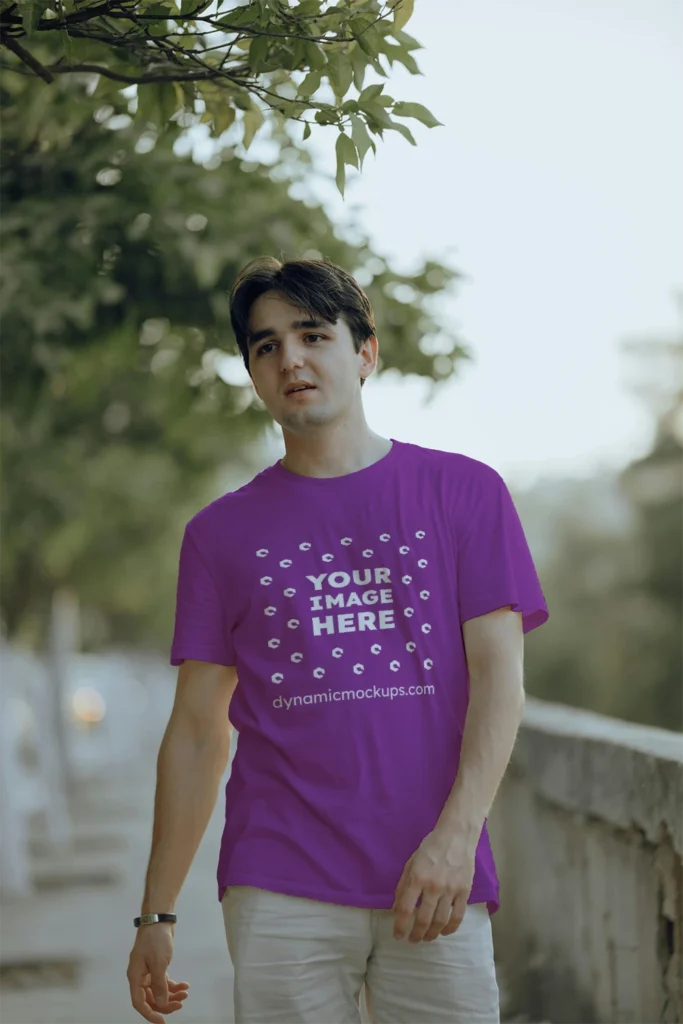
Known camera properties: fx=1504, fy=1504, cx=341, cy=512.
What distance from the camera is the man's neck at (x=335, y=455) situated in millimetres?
3008

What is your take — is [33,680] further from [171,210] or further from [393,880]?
[393,880]

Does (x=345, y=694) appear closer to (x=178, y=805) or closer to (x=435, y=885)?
(x=435, y=885)

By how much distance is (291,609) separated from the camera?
286 cm

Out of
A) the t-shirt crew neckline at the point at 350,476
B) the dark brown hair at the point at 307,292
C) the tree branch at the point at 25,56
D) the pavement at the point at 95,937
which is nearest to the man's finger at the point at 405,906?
the t-shirt crew neckline at the point at 350,476

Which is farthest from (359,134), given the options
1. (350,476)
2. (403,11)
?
(350,476)

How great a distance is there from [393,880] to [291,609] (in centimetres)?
54

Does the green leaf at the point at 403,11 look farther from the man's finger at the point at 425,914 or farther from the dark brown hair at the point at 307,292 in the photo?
the man's finger at the point at 425,914

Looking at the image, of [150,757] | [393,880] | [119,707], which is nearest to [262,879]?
[393,880]

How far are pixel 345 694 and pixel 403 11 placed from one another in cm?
132

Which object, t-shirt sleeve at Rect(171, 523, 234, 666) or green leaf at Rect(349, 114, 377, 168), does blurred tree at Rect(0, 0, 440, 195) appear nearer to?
green leaf at Rect(349, 114, 377, 168)

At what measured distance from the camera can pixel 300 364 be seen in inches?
116

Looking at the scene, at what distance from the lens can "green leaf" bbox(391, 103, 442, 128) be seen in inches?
122

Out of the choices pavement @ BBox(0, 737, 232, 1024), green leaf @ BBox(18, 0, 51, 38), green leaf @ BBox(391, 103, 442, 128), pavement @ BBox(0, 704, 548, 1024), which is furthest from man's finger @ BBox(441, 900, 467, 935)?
pavement @ BBox(0, 737, 232, 1024)

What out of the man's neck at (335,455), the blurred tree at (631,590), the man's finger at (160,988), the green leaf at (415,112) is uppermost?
the blurred tree at (631,590)
